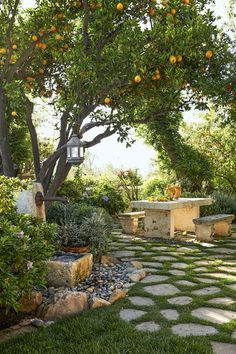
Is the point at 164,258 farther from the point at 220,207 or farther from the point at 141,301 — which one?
the point at 220,207

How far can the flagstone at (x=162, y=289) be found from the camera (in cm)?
466

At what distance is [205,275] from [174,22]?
3.81 m

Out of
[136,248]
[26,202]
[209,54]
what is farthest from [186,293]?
[209,54]

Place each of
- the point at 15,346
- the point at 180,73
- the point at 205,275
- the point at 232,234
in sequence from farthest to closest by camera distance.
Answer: the point at 232,234, the point at 180,73, the point at 205,275, the point at 15,346

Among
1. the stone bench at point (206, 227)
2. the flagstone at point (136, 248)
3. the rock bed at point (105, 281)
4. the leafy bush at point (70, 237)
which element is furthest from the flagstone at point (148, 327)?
the stone bench at point (206, 227)

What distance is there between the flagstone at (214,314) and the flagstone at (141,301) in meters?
0.51

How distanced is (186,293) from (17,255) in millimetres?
2221

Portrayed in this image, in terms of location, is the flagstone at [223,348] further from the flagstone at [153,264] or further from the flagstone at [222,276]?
the flagstone at [153,264]

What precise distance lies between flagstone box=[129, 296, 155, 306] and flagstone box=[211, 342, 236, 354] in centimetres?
112

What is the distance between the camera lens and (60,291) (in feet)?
14.7

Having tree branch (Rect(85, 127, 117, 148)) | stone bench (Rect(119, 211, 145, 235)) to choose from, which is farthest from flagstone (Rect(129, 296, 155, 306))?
stone bench (Rect(119, 211, 145, 235))

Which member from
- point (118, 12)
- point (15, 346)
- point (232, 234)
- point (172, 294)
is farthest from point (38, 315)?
point (232, 234)

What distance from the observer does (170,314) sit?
396cm

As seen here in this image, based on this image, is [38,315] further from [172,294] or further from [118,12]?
[118,12]
